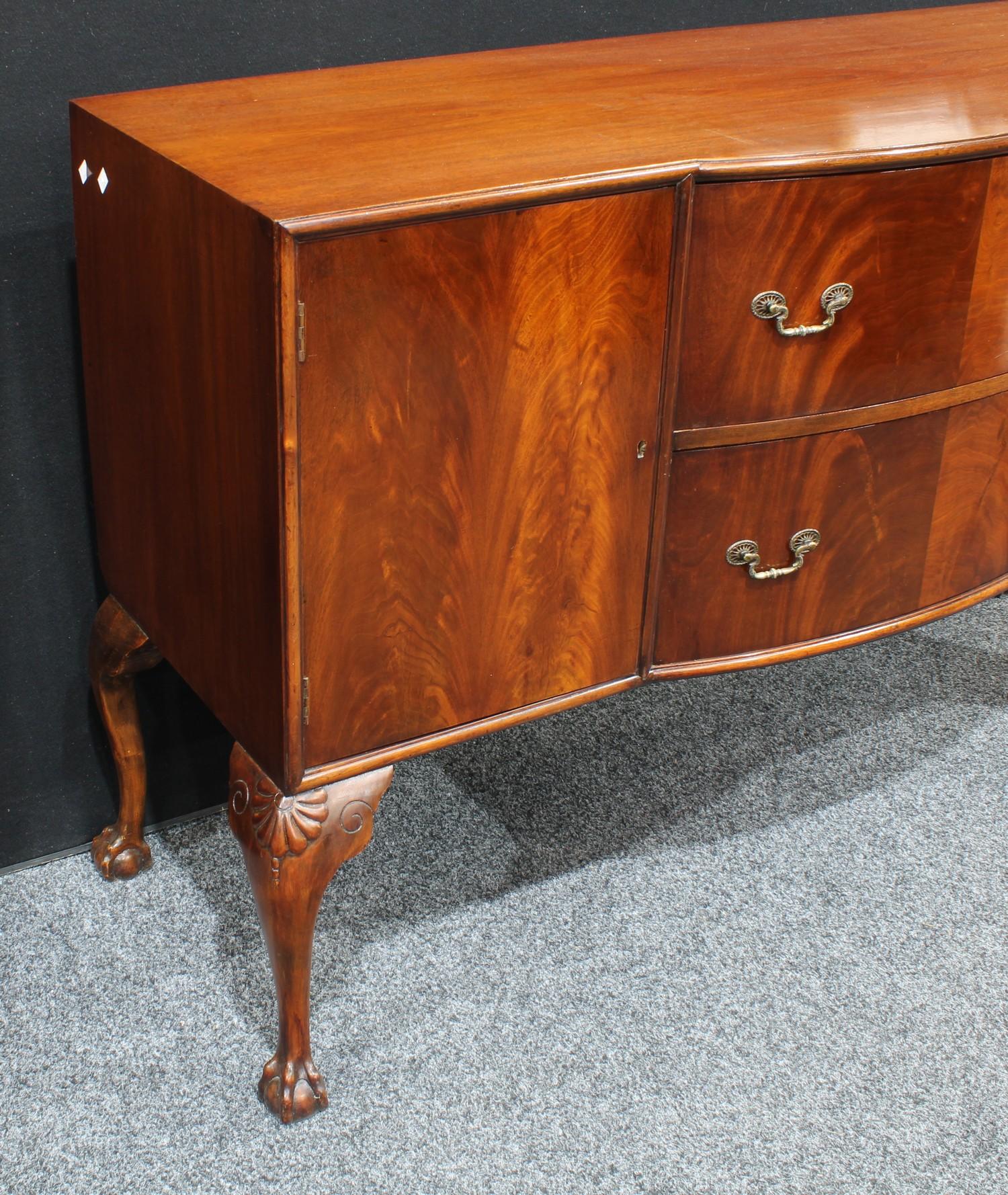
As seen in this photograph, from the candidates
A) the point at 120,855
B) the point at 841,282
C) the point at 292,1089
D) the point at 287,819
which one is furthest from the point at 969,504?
the point at 120,855

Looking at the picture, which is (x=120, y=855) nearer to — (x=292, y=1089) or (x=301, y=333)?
(x=292, y=1089)

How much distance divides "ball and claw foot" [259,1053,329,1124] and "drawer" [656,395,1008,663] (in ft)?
1.58

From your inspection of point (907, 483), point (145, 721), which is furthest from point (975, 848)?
point (145, 721)

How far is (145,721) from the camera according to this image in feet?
5.08

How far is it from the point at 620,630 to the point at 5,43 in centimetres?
73

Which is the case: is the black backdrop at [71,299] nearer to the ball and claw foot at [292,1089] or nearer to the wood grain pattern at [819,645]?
the ball and claw foot at [292,1089]

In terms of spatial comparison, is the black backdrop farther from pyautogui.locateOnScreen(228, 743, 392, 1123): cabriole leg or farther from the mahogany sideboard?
pyautogui.locateOnScreen(228, 743, 392, 1123): cabriole leg

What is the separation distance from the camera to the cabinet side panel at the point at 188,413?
0.98 m

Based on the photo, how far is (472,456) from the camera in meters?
1.04

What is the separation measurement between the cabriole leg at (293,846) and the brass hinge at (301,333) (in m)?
0.36

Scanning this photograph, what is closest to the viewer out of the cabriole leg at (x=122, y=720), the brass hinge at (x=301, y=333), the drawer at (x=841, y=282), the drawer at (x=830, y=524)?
the brass hinge at (x=301, y=333)

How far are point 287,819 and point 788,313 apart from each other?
1.82 ft

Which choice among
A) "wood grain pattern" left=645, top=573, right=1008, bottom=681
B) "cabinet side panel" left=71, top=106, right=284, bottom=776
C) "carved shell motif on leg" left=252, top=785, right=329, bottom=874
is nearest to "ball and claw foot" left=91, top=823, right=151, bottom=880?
"cabinet side panel" left=71, top=106, right=284, bottom=776

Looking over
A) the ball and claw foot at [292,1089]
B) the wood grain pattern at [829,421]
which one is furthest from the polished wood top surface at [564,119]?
the ball and claw foot at [292,1089]
